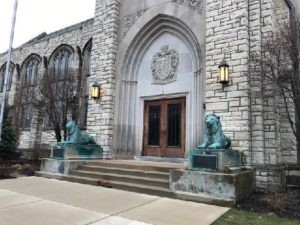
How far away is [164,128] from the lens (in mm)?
9930

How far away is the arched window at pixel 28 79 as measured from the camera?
1694 cm

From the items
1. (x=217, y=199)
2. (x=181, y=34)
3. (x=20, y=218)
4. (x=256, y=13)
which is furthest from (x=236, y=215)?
(x=181, y=34)

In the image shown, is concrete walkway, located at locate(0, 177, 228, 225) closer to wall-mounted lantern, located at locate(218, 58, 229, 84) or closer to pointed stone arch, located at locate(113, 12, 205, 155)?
wall-mounted lantern, located at locate(218, 58, 229, 84)

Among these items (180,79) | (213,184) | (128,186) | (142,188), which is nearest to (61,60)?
(180,79)

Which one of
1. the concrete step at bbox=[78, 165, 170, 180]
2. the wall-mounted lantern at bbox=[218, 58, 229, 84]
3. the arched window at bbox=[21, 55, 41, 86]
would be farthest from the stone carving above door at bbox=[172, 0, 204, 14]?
the arched window at bbox=[21, 55, 41, 86]

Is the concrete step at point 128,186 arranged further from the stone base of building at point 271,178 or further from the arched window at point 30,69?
the arched window at point 30,69

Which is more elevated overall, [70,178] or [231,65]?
[231,65]

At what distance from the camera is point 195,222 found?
4.37 meters

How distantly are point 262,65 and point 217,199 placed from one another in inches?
133

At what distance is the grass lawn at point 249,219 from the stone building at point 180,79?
89.6 inches

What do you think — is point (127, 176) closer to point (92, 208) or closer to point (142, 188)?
point (142, 188)

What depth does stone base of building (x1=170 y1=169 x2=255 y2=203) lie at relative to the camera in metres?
5.68

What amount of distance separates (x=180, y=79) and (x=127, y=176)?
4.01 meters

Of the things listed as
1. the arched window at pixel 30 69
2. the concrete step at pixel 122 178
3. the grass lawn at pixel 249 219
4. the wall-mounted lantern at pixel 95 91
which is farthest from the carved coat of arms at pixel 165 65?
the arched window at pixel 30 69
